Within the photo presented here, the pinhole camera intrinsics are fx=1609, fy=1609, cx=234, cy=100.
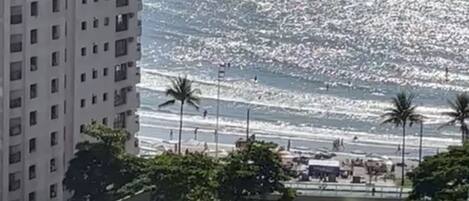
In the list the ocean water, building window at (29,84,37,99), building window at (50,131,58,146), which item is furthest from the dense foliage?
the ocean water

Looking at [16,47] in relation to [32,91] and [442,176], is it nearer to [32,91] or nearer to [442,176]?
[32,91]

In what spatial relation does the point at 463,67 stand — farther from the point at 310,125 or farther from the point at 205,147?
the point at 205,147

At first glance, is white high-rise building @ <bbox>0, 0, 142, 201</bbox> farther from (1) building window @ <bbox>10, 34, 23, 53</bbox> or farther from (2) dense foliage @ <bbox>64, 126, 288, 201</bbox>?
(2) dense foliage @ <bbox>64, 126, 288, 201</bbox>

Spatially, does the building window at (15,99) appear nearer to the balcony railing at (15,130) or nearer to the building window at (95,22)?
the balcony railing at (15,130)

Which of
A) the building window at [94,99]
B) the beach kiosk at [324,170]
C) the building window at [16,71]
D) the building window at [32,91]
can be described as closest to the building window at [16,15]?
the building window at [16,71]

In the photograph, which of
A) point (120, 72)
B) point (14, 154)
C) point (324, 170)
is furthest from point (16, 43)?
point (324, 170)

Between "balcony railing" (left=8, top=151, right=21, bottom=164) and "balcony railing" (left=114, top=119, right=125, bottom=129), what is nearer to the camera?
"balcony railing" (left=8, top=151, right=21, bottom=164)

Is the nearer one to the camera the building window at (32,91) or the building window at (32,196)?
the building window at (32,91)
